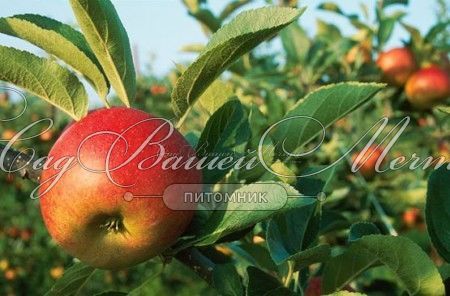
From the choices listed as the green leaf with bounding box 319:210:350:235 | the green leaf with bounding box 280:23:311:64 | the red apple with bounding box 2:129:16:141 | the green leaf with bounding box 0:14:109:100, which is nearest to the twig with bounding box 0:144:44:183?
the green leaf with bounding box 0:14:109:100

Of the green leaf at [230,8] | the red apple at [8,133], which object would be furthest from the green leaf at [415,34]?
the red apple at [8,133]

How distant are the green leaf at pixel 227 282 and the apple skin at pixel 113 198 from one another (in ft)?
0.23

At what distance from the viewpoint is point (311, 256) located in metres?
0.73

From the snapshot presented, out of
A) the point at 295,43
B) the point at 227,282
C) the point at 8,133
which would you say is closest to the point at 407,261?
the point at 227,282

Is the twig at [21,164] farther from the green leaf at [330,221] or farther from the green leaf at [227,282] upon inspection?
the green leaf at [330,221]

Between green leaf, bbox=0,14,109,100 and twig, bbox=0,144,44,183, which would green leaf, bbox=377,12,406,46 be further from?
twig, bbox=0,144,44,183

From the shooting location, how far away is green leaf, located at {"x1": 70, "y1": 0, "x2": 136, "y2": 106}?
74 cm

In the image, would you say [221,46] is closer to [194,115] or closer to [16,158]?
[16,158]

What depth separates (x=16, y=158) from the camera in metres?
0.79

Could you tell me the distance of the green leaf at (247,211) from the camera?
2.15 ft

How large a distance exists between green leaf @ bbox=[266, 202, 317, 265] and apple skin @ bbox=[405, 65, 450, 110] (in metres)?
1.23

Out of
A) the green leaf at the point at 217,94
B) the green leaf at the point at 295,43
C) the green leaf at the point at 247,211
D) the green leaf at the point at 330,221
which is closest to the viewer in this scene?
the green leaf at the point at 247,211

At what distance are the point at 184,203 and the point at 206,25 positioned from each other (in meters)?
1.33

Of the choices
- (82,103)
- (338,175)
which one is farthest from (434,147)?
(82,103)
